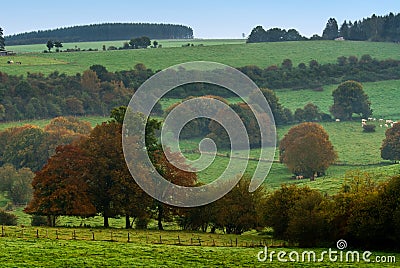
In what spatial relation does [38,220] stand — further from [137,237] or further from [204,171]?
[204,171]

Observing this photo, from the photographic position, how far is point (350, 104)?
404 ft

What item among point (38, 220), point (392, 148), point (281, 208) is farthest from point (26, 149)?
point (281, 208)

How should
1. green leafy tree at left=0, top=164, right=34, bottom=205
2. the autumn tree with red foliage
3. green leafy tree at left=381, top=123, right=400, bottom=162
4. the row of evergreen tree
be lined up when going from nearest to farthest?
the autumn tree with red foliage < green leafy tree at left=0, top=164, right=34, bottom=205 < green leafy tree at left=381, top=123, right=400, bottom=162 < the row of evergreen tree

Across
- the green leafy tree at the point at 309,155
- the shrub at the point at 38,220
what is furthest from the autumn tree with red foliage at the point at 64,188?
the green leafy tree at the point at 309,155

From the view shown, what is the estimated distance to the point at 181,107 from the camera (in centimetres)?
10862

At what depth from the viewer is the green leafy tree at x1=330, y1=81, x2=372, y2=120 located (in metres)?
122

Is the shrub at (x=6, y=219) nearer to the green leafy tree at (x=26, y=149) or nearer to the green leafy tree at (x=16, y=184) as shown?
the green leafy tree at (x=16, y=184)

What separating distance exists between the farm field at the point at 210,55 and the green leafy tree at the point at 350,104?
124 feet

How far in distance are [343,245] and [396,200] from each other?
426 cm

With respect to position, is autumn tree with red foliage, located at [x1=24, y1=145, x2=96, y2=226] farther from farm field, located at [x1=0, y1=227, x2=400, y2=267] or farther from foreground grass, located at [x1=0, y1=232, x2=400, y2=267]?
foreground grass, located at [x1=0, y1=232, x2=400, y2=267]

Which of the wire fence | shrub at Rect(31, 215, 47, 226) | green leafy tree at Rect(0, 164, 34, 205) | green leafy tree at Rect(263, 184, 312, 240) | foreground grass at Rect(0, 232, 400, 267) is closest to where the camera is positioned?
foreground grass at Rect(0, 232, 400, 267)

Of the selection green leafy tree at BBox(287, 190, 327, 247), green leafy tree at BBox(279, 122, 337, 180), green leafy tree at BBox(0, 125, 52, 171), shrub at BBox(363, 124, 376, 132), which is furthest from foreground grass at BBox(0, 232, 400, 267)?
shrub at BBox(363, 124, 376, 132)

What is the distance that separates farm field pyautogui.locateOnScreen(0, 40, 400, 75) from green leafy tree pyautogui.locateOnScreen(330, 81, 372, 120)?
3788cm

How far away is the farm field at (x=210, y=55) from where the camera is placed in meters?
147
